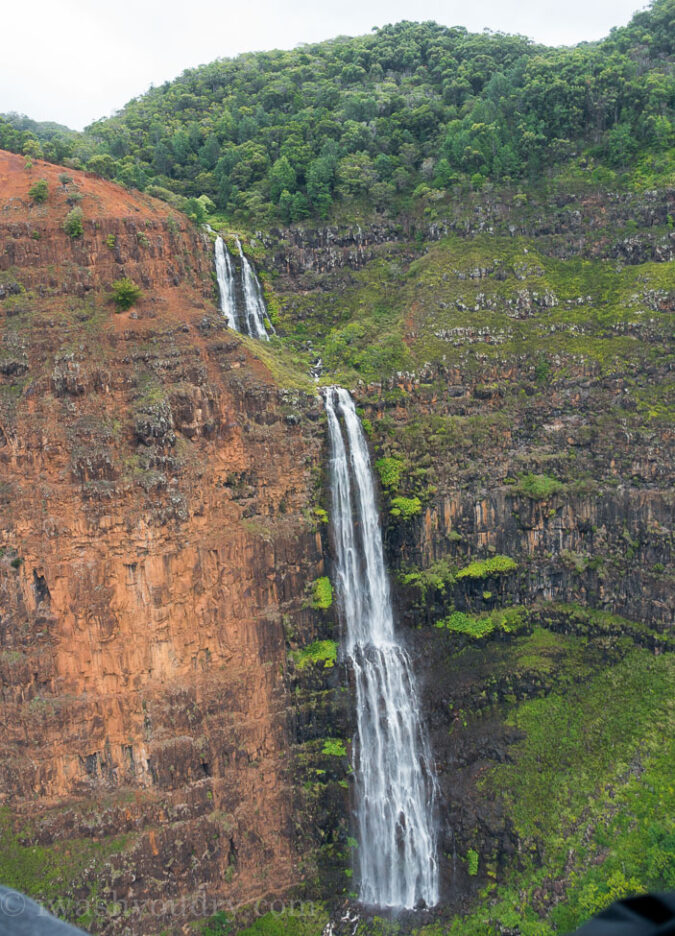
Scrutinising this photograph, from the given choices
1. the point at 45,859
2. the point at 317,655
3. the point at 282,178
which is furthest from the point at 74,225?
the point at 45,859

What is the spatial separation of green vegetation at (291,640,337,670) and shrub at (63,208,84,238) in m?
20.5

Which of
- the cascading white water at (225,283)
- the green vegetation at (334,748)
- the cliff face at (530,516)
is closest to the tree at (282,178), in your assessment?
the cascading white water at (225,283)

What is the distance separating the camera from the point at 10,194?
32.8 m

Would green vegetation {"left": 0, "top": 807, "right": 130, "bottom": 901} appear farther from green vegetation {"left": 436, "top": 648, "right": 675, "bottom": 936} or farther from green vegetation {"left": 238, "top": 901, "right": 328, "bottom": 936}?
green vegetation {"left": 436, "top": 648, "right": 675, "bottom": 936}

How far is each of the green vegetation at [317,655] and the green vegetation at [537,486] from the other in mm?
11808

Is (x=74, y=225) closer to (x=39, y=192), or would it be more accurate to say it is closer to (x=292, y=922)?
(x=39, y=192)

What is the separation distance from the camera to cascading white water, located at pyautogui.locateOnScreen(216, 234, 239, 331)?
1524 inches

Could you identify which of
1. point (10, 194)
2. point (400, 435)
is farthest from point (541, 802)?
point (10, 194)

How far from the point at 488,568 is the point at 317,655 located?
30.1 ft

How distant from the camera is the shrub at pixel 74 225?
1230 inches

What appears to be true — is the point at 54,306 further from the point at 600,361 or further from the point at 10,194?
the point at 600,361

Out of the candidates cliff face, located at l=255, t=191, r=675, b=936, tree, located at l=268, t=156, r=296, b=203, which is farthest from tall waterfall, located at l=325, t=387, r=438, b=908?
tree, located at l=268, t=156, r=296, b=203

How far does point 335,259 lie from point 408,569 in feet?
67.0

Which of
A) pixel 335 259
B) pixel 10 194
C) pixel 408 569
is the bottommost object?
pixel 408 569
